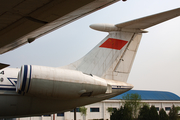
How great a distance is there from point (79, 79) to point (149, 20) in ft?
12.4

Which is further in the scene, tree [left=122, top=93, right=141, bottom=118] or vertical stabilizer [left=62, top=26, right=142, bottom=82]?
tree [left=122, top=93, right=141, bottom=118]

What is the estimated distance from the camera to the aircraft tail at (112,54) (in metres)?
9.61

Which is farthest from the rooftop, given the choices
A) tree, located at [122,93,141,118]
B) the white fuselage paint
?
the white fuselage paint

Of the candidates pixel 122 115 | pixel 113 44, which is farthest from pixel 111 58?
pixel 122 115

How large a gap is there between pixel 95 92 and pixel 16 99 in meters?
3.01

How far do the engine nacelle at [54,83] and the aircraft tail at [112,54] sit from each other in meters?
1.77

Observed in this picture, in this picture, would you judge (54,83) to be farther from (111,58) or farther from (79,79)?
(111,58)

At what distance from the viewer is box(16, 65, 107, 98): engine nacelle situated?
6.71 metres

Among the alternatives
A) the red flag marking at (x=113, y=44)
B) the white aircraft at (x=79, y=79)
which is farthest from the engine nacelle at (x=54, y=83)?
the red flag marking at (x=113, y=44)

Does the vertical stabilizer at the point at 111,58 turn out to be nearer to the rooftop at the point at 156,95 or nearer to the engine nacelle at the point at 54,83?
the engine nacelle at the point at 54,83

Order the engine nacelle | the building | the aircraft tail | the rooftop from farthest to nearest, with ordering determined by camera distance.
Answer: the rooftop
the building
the aircraft tail
the engine nacelle

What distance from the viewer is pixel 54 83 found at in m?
6.95

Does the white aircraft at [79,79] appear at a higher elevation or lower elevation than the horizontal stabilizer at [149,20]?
lower

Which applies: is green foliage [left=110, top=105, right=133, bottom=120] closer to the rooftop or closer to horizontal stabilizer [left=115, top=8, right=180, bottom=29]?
horizontal stabilizer [left=115, top=8, right=180, bottom=29]
